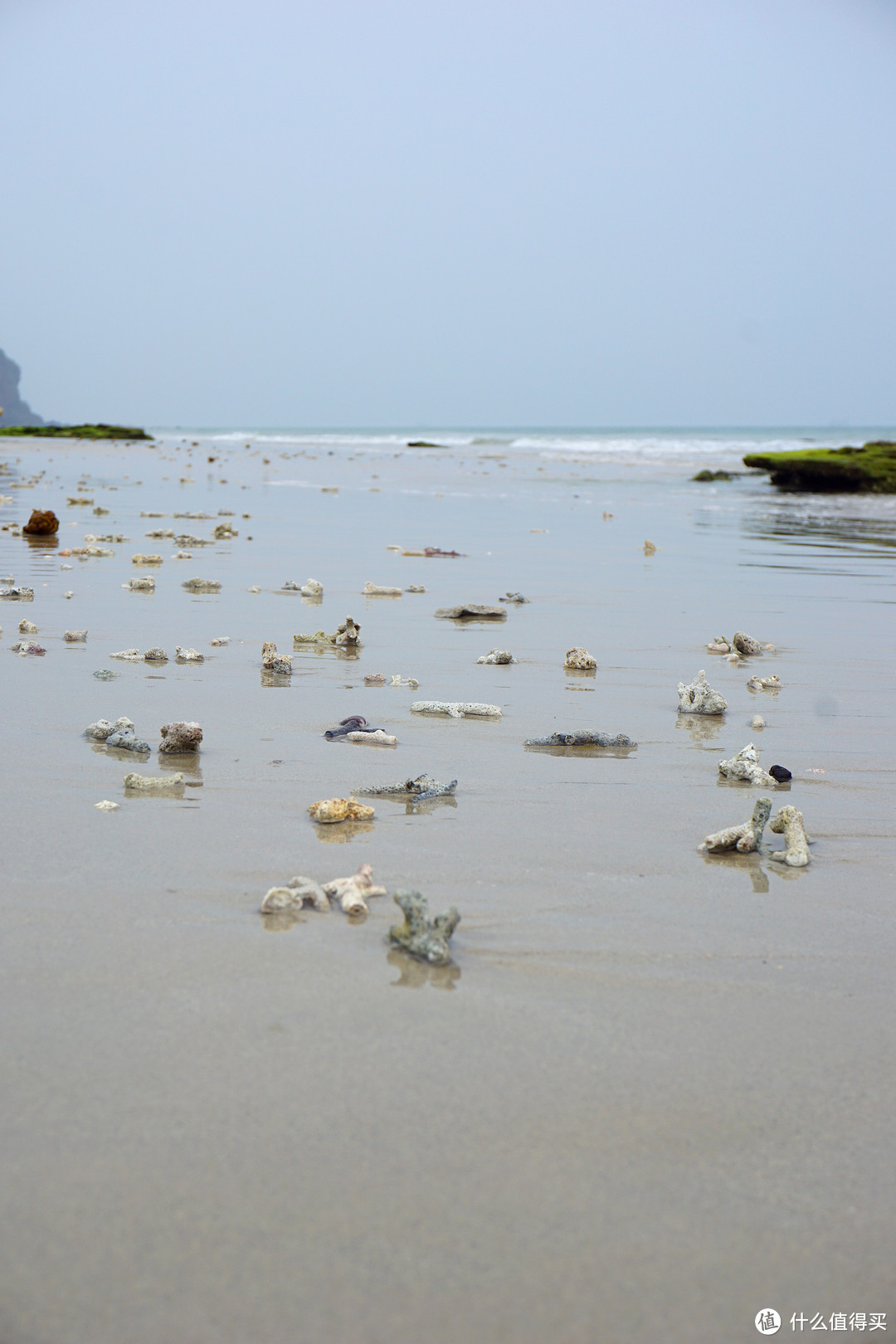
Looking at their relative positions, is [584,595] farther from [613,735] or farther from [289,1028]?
[289,1028]

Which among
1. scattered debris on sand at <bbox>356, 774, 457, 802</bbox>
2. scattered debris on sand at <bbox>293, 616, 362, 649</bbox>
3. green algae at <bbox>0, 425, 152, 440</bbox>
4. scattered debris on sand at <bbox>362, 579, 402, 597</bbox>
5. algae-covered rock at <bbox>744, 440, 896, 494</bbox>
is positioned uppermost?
green algae at <bbox>0, 425, 152, 440</bbox>

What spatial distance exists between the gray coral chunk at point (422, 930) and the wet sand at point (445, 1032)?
0.12 ft

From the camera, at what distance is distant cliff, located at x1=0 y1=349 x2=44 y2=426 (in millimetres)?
132125

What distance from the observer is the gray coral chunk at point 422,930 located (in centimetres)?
221

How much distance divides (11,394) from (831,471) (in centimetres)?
13241

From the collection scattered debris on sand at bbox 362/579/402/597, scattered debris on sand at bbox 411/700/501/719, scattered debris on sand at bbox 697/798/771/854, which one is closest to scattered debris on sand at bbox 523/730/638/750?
scattered debris on sand at bbox 411/700/501/719

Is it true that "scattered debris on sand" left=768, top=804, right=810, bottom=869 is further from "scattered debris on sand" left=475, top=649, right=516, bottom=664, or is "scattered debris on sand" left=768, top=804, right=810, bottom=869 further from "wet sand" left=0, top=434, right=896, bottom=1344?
"scattered debris on sand" left=475, top=649, right=516, bottom=664

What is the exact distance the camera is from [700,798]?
3438 mm

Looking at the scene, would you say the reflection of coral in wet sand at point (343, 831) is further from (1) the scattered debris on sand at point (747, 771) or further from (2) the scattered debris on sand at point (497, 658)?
(2) the scattered debris on sand at point (497, 658)

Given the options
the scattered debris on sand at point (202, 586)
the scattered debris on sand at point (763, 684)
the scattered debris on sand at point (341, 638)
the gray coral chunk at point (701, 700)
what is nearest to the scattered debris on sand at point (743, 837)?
the gray coral chunk at point (701, 700)

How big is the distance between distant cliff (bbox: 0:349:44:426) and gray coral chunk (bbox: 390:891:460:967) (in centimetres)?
13854

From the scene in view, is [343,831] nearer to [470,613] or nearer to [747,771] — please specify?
[747,771]

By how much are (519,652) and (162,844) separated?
3162 mm

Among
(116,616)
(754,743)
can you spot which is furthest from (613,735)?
(116,616)
